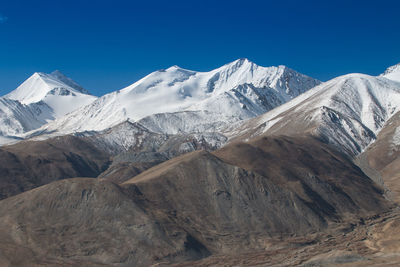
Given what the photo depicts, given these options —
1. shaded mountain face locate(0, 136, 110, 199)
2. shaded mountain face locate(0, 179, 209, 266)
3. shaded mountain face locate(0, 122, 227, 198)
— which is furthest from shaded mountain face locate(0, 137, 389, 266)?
shaded mountain face locate(0, 136, 110, 199)

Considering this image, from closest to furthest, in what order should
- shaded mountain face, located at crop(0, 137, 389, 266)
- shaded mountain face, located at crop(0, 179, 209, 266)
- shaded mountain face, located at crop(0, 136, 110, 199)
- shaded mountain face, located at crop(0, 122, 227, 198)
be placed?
1. shaded mountain face, located at crop(0, 179, 209, 266)
2. shaded mountain face, located at crop(0, 137, 389, 266)
3. shaded mountain face, located at crop(0, 136, 110, 199)
4. shaded mountain face, located at crop(0, 122, 227, 198)

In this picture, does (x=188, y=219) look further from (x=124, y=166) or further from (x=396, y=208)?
(x=124, y=166)

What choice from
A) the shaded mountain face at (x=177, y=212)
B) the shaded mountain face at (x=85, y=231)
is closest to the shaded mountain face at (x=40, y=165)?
the shaded mountain face at (x=85, y=231)

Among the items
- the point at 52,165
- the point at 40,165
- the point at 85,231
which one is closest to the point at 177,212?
the point at 85,231

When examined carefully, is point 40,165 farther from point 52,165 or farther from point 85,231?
point 85,231

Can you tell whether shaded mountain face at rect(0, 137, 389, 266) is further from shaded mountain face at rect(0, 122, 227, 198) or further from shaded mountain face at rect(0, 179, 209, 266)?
shaded mountain face at rect(0, 122, 227, 198)
